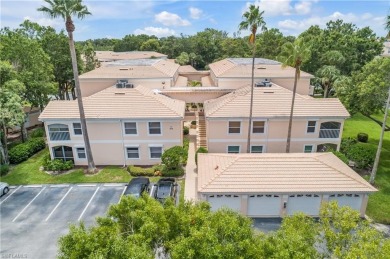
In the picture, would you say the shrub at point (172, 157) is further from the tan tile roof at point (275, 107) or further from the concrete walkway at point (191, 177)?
the tan tile roof at point (275, 107)

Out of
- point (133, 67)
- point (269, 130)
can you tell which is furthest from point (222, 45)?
point (269, 130)

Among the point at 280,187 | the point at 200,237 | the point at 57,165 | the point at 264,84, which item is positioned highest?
the point at 264,84

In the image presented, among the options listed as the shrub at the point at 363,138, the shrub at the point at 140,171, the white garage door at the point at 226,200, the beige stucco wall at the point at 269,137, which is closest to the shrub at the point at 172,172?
the shrub at the point at 140,171

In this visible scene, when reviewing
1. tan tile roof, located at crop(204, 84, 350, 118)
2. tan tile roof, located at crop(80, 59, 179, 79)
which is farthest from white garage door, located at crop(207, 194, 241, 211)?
tan tile roof, located at crop(80, 59, 179, 79)

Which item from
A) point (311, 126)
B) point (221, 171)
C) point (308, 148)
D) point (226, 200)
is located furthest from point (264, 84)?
point (226, 200)

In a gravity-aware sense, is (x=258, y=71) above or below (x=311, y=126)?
above

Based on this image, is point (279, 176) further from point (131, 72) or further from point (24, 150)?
point (131, 72)

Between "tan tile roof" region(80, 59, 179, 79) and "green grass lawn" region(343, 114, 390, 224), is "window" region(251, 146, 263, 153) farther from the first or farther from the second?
"tan tile roof" region(80, 59, 179, 79)
